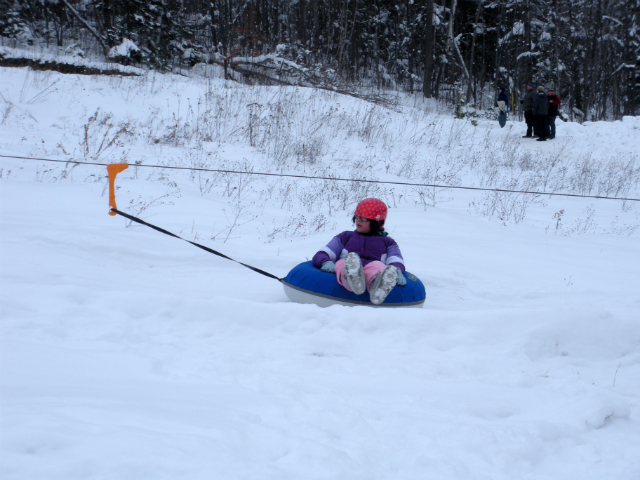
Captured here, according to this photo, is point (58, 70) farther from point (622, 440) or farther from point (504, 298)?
point (622, 440)

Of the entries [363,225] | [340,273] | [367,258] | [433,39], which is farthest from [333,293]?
[433,39]

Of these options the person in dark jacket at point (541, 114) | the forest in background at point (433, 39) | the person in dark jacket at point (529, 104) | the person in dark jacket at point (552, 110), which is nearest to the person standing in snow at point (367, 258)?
the person in dark jacket at point (541, 114)

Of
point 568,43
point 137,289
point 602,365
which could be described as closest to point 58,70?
point 137,289

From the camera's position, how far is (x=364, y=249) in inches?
149

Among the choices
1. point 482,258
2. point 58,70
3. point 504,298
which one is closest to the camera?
point 504,298

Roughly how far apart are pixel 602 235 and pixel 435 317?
4235mm

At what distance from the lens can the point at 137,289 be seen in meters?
3.41

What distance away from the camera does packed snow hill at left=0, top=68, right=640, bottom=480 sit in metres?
1.60

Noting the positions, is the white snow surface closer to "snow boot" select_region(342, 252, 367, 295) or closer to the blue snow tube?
the blue snow tube

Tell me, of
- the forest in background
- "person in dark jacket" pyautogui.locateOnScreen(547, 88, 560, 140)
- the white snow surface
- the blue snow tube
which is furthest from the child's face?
the forest in background

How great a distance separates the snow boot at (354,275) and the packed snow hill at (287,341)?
0.78ft

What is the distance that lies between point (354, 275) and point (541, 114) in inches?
509

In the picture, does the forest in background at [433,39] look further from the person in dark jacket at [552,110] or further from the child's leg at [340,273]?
the child's leg at [340,273]

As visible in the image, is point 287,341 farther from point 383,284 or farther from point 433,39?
point 433,39
